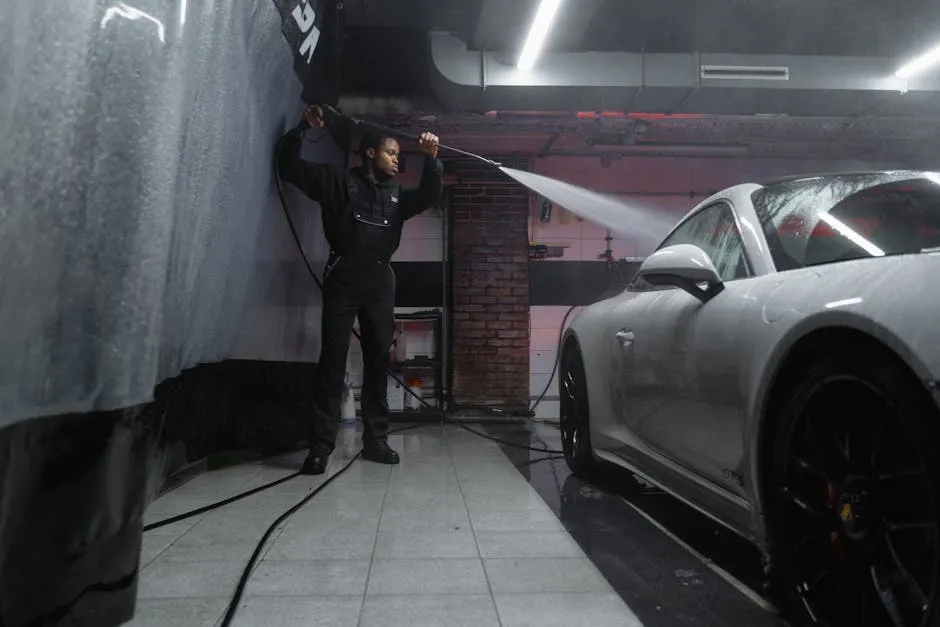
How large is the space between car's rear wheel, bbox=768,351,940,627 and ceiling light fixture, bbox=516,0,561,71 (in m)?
3.45

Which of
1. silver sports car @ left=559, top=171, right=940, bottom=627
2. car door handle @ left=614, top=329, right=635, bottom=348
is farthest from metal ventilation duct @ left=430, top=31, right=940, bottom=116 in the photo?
Result: car door handle @ left=614, top=329, right=635, bottom=348

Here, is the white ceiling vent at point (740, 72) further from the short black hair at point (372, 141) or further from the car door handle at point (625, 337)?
the car door handle at point (625, 337)

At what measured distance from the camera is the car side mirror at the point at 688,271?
1771 mm

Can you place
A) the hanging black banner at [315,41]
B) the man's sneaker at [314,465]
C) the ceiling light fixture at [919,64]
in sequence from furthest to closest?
the ceiling light fixture at [919,64] < the man's sneaker at [314,465] < the hanging black banner at [315,41]

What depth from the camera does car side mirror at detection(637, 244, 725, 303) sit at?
1771 mm

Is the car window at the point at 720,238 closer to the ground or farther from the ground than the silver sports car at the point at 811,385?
farther from the ground

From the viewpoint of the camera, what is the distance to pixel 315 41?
11.0ft

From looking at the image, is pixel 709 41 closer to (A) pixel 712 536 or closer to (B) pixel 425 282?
(B) pixel 425 282

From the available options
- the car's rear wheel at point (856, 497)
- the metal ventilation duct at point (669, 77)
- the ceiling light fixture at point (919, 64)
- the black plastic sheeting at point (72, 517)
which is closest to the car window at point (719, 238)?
the car's rear wheel at point (856, 497)

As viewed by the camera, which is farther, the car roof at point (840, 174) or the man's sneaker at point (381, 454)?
the man's sneaker at point (381, 454)

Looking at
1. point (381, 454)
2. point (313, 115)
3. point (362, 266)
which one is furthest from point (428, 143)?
point (381, 454)

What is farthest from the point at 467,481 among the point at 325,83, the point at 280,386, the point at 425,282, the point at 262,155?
the point at 425,282

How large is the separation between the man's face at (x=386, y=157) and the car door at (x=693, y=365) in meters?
1.82

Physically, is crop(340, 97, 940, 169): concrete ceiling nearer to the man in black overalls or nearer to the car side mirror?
the man in black overalls
